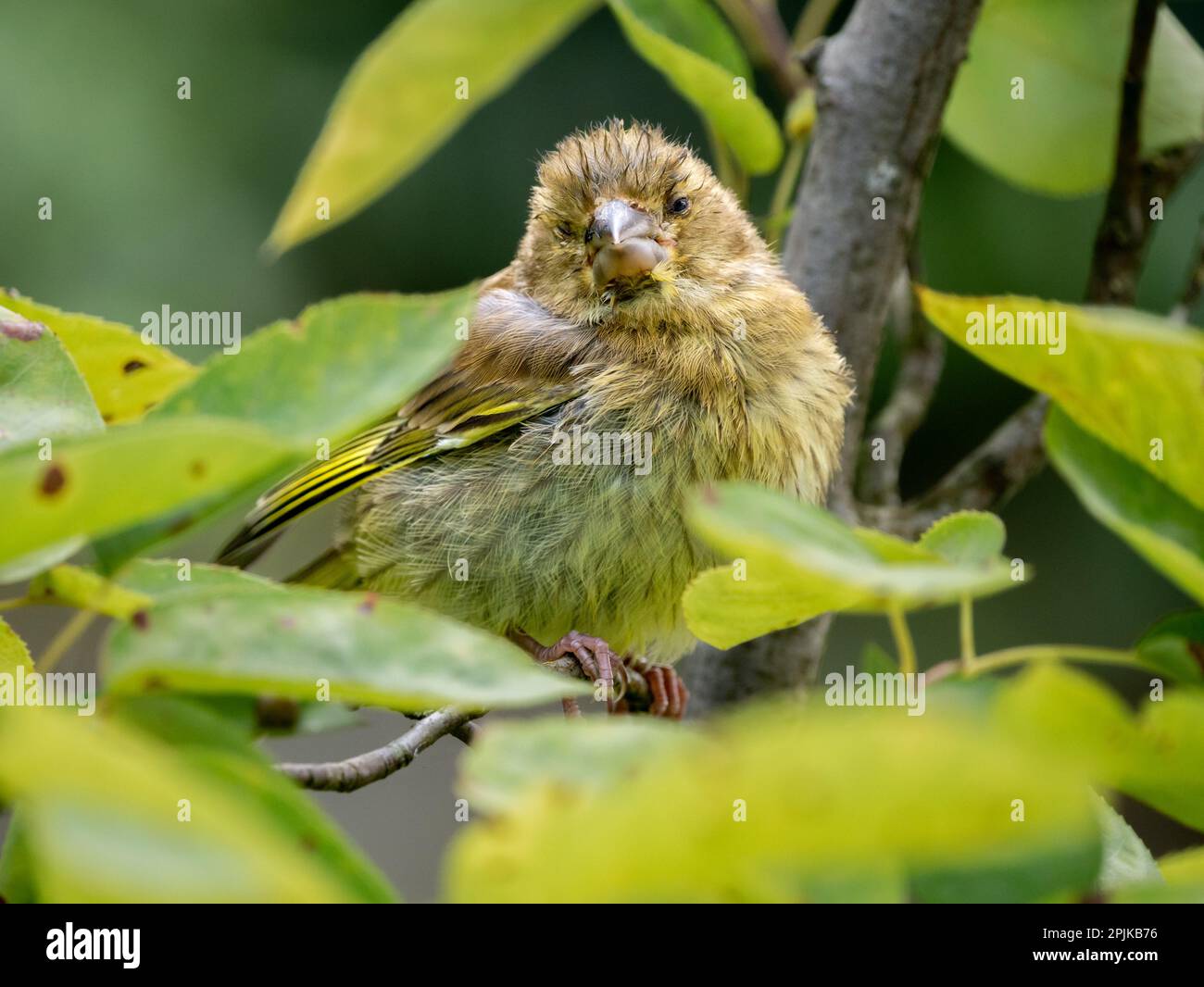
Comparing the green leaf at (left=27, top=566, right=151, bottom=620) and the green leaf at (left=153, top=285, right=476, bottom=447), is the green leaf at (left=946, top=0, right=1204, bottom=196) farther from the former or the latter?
the green leaf at (left=27, top=566, right=151, bottom=620)

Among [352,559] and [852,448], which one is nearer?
[852,448]

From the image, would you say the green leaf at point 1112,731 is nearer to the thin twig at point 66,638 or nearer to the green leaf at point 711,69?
the thin twig at point 66,638

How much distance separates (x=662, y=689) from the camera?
3.21m

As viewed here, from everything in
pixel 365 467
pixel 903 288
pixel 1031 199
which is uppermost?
pixel 1031 199

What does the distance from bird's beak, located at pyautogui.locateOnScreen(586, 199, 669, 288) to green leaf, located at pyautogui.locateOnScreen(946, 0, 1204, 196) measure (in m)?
0.66

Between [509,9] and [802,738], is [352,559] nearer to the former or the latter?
[509,9]

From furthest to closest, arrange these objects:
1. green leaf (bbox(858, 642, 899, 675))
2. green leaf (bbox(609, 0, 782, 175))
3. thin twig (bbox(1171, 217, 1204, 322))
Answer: thin twig (bbox(1171, 217, 1204, 322))
green leaf (bbox(609, 0, 782, 175))
green leaf (bbox(858, 642, 899, 675))

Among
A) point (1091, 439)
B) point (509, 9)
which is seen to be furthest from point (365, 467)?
point (1091, 439)

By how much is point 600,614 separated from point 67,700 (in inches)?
65.5

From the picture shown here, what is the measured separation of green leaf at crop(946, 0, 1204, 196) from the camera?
8.83 feet

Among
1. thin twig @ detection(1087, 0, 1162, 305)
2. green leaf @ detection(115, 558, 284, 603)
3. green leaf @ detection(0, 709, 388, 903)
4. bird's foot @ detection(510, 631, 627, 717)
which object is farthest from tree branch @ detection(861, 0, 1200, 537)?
green leaf @ detection(0, 709, 388, 903)

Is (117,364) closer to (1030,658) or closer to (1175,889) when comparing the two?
(1030,658)

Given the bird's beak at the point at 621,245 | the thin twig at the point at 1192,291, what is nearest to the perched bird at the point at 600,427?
the bird's beak at the point at 621,245

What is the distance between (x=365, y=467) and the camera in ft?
9.37
